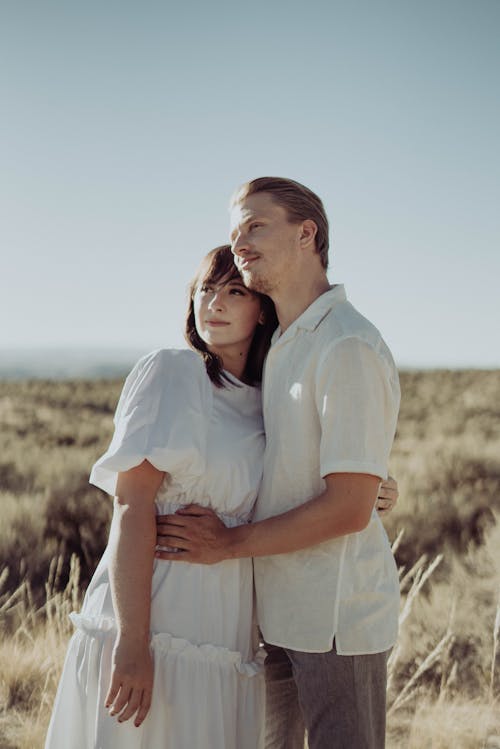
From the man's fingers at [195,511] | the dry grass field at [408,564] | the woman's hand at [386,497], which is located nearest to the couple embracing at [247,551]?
the man's fingers at [195,511]

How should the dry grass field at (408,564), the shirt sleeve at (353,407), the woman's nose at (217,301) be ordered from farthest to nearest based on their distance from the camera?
the dry grass field at (408,564)
the woman's nose at (217,301)
the shirt sleeve at (353,407)

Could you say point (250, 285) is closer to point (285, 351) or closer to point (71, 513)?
point (285, 351)

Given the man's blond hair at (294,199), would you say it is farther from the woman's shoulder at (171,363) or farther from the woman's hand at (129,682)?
the woman's hand at (129,682)

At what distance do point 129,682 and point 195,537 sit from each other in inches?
16.9

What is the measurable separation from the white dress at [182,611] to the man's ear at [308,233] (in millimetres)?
520

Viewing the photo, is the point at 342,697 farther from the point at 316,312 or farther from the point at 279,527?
the point at 316,312

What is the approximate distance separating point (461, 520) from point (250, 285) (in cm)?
634

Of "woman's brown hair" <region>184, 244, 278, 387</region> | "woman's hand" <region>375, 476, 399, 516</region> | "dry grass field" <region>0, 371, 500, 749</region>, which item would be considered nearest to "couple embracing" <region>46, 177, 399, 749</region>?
"woman's brown hair" <region>184, 244, 278, 387</region>

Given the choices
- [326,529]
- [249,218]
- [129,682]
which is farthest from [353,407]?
[129,682]

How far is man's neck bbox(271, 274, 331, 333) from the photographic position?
8.75 feet

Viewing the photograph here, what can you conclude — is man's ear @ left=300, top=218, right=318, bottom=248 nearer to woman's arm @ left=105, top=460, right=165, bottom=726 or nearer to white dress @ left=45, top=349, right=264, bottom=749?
white dress @ left=45, top=349, right=264, bottom=749

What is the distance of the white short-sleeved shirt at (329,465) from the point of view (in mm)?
2320

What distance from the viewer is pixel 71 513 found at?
8461 millimetres

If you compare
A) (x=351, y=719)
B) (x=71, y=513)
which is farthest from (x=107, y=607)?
(x=71, y=513)
